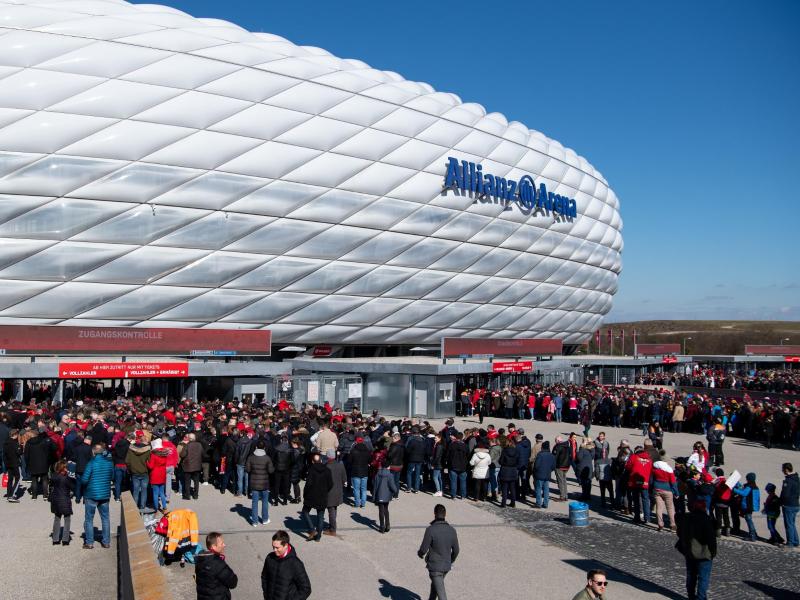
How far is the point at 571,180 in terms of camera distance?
50812mm

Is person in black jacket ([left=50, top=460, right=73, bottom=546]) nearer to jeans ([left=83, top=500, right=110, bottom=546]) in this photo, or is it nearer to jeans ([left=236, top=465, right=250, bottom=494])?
jeans ([left=83, top=500, right=110, bottom=546])

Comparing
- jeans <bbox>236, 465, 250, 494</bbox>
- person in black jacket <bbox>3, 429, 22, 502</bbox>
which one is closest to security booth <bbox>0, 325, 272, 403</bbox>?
person in black jacket <bbox>3, 429, 22, 502</bbox>

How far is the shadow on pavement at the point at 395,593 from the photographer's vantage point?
29.0ft

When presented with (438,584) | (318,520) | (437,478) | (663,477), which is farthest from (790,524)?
(318,520)

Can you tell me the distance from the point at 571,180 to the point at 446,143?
47.3 feet

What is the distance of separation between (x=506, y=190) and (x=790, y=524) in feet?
109

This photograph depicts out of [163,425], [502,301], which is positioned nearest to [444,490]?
[163,425]

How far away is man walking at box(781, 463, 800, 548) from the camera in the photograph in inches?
472

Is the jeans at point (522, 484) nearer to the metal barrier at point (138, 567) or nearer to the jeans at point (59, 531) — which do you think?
the metal barrier at point (138, 567)

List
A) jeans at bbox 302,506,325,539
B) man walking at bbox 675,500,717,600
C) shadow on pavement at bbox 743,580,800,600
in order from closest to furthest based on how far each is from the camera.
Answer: man walking at bbox 675,500,717,600, shadow on pavement at bbox 743,580,800,600, jeans at bbox 302,506,325,539

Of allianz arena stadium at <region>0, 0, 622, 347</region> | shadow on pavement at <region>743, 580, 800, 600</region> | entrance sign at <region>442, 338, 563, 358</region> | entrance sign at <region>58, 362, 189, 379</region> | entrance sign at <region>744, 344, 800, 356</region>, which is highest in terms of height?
allianz arena stadium at <region>0, 0, 622, 347</region>

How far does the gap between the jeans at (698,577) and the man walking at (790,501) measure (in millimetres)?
4153

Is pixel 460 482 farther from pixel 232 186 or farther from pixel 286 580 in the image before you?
pixel 232 186

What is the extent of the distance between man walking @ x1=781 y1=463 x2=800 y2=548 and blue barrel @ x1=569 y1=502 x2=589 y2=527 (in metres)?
3.20
